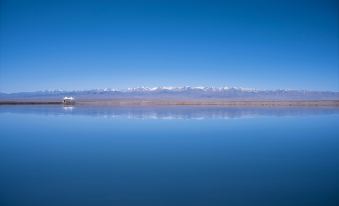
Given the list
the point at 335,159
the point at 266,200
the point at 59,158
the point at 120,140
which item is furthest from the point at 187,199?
the point at 120,140

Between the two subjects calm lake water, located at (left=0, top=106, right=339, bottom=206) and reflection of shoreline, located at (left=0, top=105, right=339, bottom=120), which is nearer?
calm lake water, located at (left=0, top=106, right=339, bottom=206)

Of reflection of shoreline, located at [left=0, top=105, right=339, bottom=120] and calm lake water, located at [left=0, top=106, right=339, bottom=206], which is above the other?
calm lake water, located at [left=0, top=106, right=339, bottom=206]

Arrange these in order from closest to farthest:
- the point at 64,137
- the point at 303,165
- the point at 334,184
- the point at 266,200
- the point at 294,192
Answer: the point at 266,200
the point at 294,192
the point at 334,184
the point at 303,165
the point at 64,137

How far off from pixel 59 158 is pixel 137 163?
148 cm

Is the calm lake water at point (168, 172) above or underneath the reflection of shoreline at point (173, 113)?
above

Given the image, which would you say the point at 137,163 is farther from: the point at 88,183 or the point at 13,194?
the point at 13,194

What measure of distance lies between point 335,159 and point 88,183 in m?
4.27

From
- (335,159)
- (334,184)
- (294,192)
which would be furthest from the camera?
(335,159)

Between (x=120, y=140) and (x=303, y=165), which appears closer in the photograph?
(x=303, y=165)

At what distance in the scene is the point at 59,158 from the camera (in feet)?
19.5

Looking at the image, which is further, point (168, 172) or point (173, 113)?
point (173, 113)

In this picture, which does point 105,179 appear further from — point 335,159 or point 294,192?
point 335,159

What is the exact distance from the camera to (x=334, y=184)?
169 inches

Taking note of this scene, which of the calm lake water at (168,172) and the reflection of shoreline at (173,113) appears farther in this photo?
the reflection of shoreline at (173,113)
